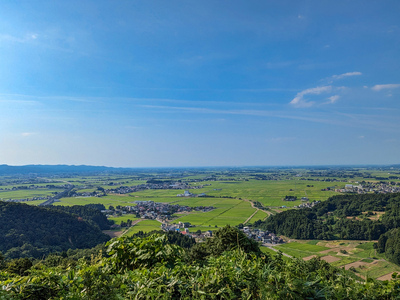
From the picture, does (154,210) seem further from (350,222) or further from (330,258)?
(350,222)

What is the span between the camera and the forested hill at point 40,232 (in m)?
33.9

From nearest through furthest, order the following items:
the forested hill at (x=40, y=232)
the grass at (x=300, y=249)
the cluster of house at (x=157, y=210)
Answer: the grass at (x=300, y=249)
the forested hill at (x=40, y=232)
the cluster of house at (x=157, y=210)

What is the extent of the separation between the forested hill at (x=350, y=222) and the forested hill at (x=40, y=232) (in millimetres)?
35565

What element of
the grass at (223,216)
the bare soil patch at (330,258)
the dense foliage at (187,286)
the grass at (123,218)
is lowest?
the grass at (123,218)

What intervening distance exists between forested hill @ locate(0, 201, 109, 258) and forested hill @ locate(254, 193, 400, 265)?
3556cm

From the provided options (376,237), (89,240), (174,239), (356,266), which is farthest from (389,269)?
(89,240)

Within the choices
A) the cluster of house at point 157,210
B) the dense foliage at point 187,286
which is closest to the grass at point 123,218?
the cluster of house at point 157,210

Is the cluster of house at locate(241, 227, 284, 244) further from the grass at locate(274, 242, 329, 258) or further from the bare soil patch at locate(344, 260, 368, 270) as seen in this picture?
the bare soil patch at locate(344, 260, 368, 270)

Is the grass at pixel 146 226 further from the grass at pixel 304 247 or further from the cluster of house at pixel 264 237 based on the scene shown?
the grass at pixel 304 247

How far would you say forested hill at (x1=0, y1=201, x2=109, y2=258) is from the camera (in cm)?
3391

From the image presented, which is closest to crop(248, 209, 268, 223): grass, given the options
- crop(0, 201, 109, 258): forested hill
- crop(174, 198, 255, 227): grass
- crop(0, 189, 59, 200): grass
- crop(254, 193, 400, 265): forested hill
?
crop(174, 198, 255, 227): grass

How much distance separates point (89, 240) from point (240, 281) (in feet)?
147

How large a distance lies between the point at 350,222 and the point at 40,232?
62.2 meters

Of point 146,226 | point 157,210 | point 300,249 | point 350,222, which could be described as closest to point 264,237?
point 300,249
